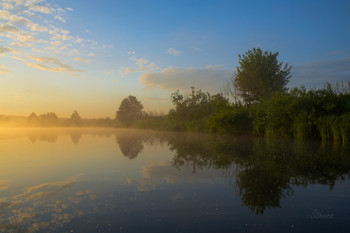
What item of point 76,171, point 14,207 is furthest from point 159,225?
point 76,171

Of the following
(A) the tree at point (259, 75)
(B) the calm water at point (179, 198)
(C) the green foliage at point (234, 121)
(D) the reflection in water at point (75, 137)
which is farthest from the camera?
(A) the tree at point (259, 75)

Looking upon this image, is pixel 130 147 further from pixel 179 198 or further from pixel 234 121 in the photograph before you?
pixel 234 121

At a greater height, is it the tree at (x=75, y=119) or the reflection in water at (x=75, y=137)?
the tree at (x=75, y=119)

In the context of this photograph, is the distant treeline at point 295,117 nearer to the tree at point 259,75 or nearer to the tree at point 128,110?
the tree at point 259,75

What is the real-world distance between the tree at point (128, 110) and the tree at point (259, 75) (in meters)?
35.0

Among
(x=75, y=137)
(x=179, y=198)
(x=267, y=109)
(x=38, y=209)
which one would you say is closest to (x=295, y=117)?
(x=267, y=109)

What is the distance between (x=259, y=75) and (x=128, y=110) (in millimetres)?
39066

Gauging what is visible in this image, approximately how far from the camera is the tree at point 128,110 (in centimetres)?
6238

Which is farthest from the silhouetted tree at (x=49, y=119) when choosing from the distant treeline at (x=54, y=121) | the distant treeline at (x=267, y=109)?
the distant treeline at (x=267, y=109)

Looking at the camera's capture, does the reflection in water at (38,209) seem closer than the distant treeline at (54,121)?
Yes

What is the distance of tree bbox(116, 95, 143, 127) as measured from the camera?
62375 mm

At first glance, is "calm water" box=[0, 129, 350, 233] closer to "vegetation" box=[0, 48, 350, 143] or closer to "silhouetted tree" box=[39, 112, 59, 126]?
"vegetation" box=[0, 48, 350, 143]

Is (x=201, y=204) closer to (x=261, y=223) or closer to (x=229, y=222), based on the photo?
(x=229, y=222)

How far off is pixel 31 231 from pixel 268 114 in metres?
18.2
